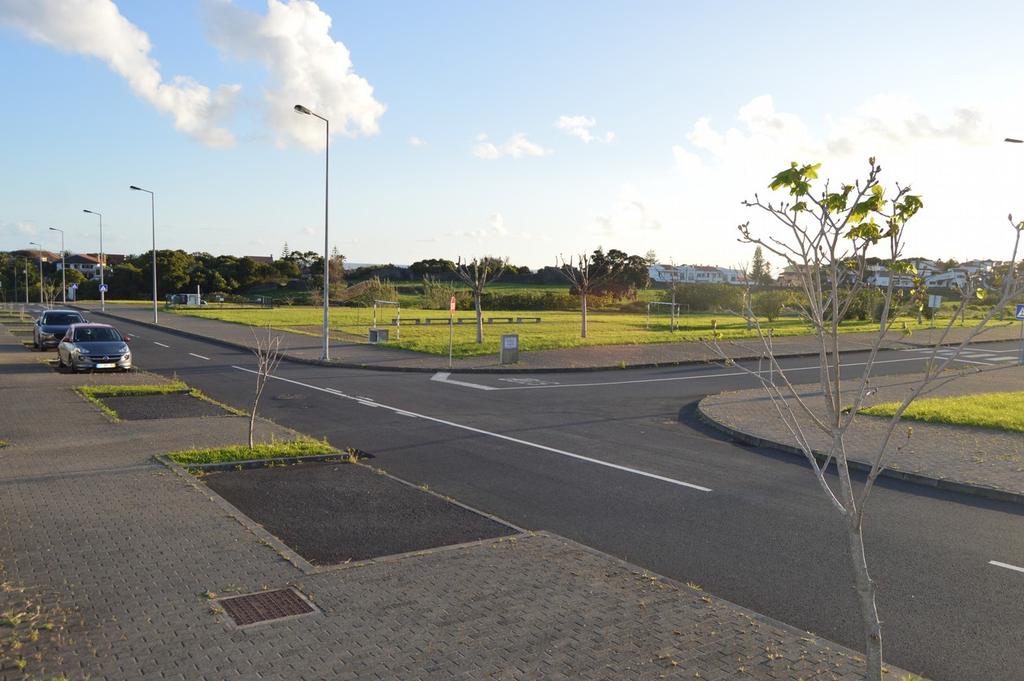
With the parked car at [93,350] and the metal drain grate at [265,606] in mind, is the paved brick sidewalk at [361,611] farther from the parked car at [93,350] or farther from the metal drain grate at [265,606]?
the parked car at [93,350]

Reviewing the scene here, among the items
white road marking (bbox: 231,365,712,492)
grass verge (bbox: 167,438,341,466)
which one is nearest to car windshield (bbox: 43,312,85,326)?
white road marking (bbox: 231,365,712,492)

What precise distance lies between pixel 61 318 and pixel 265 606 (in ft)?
93.1

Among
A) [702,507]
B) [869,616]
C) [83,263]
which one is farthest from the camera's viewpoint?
[83,263]

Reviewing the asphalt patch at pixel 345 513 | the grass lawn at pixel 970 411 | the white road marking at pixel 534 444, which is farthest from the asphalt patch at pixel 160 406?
the grass lawn at pixel 970 411

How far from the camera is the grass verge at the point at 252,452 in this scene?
1060 cm

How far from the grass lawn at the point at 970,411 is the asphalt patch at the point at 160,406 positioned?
553 inches

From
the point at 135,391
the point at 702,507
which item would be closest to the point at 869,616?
the point at 702,507

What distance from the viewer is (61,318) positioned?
2923 cm

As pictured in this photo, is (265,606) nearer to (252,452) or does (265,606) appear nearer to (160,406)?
(252,452)

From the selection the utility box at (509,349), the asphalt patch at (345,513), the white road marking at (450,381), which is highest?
the utility box at (509,349)

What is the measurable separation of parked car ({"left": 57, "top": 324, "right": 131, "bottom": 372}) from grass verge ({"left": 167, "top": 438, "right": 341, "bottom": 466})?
1223cm

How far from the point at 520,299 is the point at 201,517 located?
6718cm

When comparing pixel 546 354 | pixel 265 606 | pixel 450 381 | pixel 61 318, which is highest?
pixel 61 318

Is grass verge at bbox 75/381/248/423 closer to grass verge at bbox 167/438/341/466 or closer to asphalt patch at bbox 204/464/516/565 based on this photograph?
grass verge at bbox 167/438/341/466
